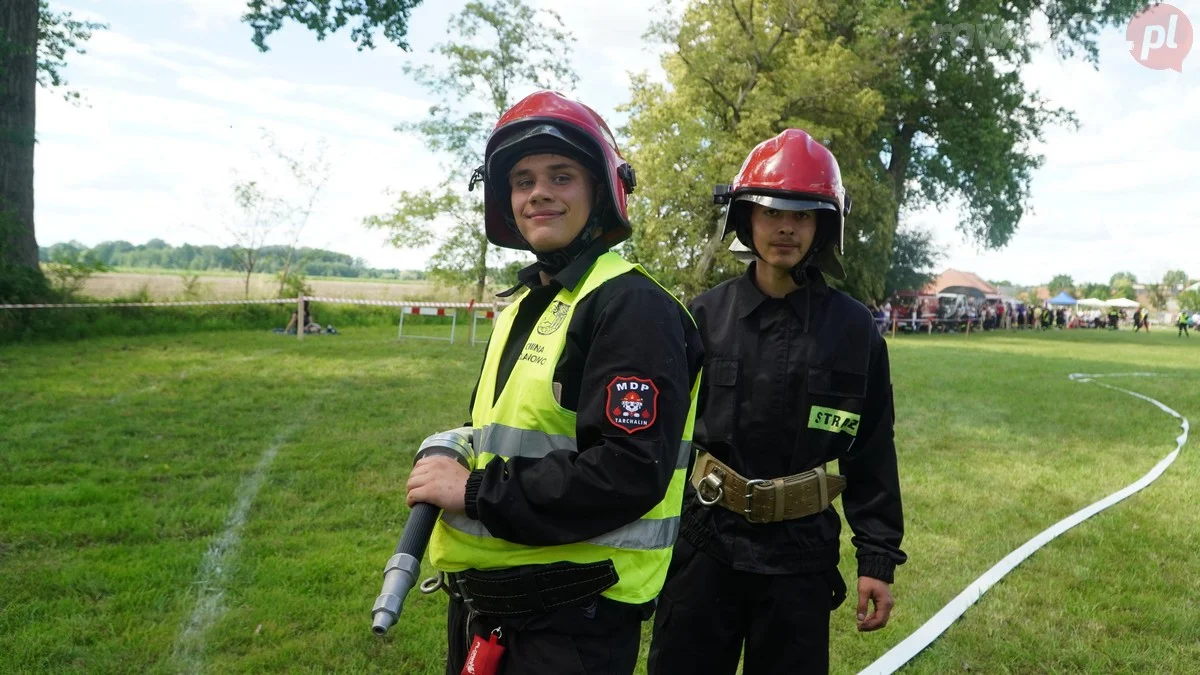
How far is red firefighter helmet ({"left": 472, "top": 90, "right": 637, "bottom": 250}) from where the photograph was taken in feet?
5.45

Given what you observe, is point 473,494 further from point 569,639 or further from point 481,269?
point 481,269

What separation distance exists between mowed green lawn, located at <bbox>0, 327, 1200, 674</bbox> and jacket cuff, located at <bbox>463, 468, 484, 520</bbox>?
2442 mm

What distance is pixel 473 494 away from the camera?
1.47 m

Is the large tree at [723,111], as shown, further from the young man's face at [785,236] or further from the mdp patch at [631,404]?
the mdp patch at [631,404]

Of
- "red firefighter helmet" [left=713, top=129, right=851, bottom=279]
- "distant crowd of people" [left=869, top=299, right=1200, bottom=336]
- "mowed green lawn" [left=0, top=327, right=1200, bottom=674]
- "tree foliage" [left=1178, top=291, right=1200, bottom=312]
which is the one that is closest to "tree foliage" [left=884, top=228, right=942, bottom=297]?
"distant crowd of people" [left=869, top=299, right=1200, bottom=336]

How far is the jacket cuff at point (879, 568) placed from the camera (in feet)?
7.79

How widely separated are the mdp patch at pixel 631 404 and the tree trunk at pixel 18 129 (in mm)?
16178

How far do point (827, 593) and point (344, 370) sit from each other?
1096 cm

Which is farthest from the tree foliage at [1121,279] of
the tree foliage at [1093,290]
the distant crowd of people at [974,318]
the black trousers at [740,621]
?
the black trousers at [740,621]

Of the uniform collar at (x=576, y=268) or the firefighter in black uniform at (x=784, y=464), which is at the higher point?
the uniform collar at (x=576, y=268)

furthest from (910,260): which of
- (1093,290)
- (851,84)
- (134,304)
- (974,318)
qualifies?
(1093,290)

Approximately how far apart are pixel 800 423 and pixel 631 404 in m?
1.13

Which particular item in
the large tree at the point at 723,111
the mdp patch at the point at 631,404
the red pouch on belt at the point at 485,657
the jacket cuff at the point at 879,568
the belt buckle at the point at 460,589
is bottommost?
the jacket cuff at the point at 879,568

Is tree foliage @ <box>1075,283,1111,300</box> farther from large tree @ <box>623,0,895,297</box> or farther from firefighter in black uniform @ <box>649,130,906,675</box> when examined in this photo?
firefighter in black uniform @ <box>649,130,906,675</box>
